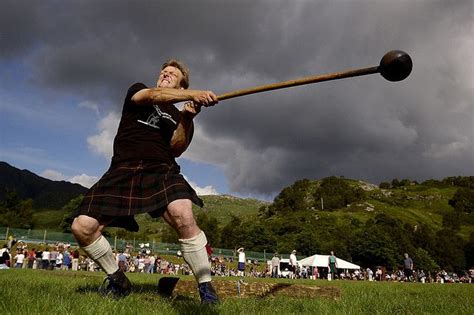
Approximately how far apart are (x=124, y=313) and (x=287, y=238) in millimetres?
94326

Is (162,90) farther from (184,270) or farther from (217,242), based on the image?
(217,242)

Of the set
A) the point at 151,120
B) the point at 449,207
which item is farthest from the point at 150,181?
the point at 449,207

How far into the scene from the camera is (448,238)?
4380 inches

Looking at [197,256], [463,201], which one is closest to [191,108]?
[197,256]

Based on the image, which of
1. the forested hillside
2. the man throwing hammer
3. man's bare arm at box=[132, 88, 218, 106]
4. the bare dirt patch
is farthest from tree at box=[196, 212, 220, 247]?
man's bare arm at box=[132, 88, 218, 106]

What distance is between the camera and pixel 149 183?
13.4 feet

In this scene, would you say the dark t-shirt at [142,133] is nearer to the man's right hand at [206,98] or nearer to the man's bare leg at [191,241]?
the man's bare leg at [191,241]

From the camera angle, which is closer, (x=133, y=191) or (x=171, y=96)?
(x=171, y=96)

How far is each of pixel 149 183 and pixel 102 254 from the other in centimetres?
95

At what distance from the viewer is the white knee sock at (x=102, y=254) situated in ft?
13.9

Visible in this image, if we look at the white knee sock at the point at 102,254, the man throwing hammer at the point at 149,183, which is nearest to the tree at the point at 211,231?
the white knee sock at the point at 102,254

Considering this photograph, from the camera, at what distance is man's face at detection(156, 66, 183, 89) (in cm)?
437

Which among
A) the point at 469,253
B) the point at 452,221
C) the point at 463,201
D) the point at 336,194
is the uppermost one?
the point at 336,194

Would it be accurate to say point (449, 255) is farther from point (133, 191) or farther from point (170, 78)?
point (133, 191)
